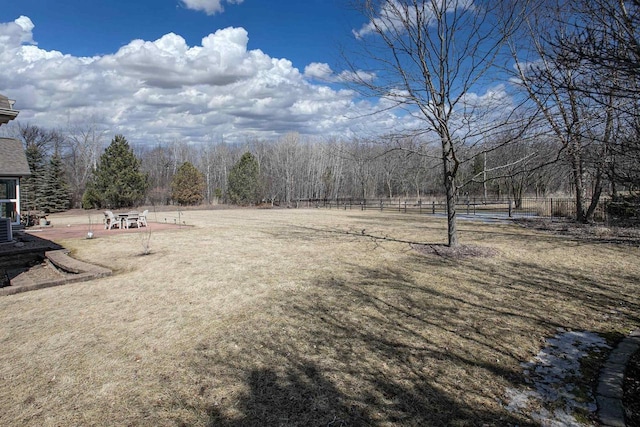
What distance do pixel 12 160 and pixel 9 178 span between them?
1.08 metres

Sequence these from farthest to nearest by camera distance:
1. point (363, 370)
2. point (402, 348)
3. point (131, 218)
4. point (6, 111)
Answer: point (131, 218) < point (6, 111) < point (402, 348) < point (363, 370)

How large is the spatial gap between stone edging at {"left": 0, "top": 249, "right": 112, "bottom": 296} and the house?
4450 millimetres

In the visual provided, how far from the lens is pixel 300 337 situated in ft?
13.7

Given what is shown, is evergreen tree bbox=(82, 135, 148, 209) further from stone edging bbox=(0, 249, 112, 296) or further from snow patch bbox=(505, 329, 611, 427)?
snow patch bbox=(505, 329, 611, 427)

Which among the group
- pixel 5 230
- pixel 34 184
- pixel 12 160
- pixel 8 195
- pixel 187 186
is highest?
pixel 34 184

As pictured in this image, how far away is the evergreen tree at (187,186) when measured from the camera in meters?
39.6

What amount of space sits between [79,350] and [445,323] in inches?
168

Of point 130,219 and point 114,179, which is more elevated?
point 114,179

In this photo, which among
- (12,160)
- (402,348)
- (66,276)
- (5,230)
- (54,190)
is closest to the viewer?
(402,348)

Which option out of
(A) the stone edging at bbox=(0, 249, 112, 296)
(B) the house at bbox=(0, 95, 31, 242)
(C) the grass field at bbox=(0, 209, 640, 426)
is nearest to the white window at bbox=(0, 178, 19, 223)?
(B) the house at bbox=(0, 95, 31, 242)

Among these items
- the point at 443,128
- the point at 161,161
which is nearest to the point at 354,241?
the point at 443,128

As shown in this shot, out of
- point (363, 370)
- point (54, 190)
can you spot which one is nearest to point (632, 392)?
point (363, 370)

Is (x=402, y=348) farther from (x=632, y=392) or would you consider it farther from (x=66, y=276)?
(x=66, y=276)

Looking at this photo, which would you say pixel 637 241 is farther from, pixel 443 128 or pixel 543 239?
pixel 443 128
